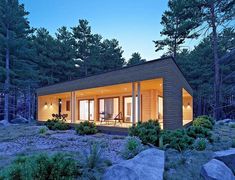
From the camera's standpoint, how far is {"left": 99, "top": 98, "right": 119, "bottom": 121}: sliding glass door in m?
18.7

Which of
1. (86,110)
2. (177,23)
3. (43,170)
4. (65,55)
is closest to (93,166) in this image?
(43,170)

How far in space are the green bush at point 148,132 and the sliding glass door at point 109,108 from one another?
934cm

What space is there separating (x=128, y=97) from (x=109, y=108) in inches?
93.7

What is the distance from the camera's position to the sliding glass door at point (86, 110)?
2102 cm

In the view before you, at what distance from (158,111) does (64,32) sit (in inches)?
795

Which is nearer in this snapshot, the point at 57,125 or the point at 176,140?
the point at 176,140

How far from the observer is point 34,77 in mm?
26562

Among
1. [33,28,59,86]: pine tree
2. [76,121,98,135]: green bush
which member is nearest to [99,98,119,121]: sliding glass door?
[76,121,98,135]: green bush

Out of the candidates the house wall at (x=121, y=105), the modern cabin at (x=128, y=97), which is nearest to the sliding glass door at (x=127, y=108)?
the modern cabin at (x=128, y=97)

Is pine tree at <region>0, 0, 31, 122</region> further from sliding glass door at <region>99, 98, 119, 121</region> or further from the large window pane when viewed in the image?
sliding glass door at <region>99, 98, 119, 121</region>

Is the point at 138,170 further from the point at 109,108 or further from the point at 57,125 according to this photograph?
the point at 109,108

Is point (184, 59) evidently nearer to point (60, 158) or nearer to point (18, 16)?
point (18, 16)

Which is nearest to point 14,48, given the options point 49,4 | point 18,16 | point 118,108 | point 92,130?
point 18,16

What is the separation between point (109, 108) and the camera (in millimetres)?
19375
